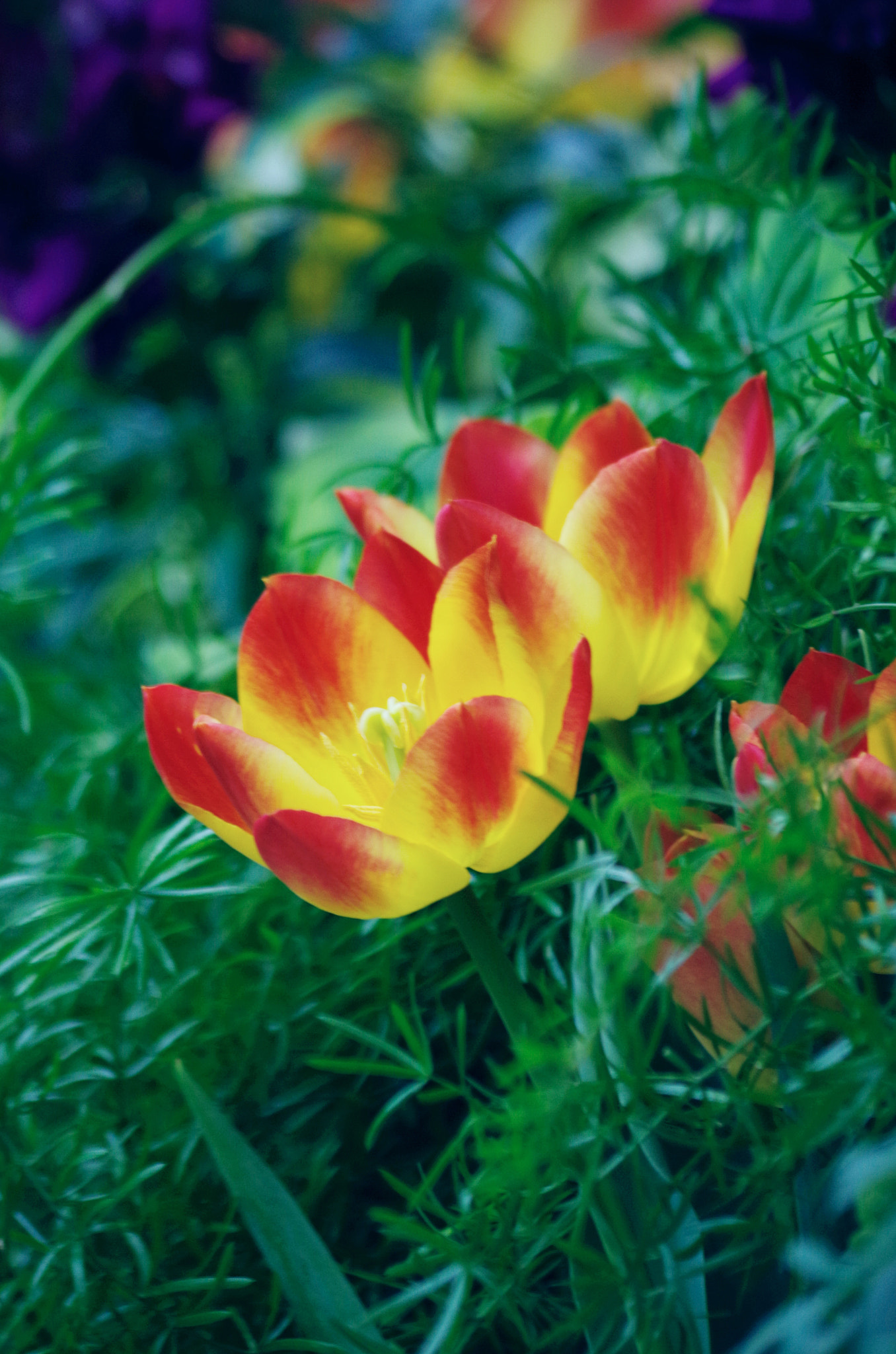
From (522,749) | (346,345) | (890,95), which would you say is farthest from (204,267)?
(522,749)

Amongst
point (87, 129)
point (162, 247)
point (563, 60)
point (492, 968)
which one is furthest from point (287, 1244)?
point (563, 60)

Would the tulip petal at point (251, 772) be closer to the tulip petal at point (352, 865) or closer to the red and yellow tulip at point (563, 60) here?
the tulip petal at point (352, 865)

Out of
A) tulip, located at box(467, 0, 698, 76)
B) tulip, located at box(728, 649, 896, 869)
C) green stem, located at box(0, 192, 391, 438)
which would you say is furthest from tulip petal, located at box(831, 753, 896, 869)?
tulip, located at box(467, 0, 698, 76)

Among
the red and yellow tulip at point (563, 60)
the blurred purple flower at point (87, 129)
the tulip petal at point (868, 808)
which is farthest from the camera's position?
the red and yellow tulip at point (563, 60)

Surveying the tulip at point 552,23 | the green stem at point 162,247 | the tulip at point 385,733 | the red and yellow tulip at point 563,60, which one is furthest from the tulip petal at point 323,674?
the tulip at point 552,23

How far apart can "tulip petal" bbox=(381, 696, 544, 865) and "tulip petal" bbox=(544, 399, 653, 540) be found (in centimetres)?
5

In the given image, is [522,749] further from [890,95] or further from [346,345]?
[346,345]

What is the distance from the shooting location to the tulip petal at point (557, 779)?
0.43 feet

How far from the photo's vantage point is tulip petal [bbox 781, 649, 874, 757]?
0.15 m

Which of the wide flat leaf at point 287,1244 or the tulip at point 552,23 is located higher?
the tulip at point 552,23

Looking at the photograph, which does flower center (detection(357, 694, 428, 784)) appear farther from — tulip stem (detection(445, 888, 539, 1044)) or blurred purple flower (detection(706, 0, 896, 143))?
blurred purple flower (detection(706, 0, 896, 143))

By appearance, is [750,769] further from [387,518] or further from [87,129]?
[87,129]

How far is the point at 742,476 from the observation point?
0.16 m

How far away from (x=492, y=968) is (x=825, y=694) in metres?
0.05
